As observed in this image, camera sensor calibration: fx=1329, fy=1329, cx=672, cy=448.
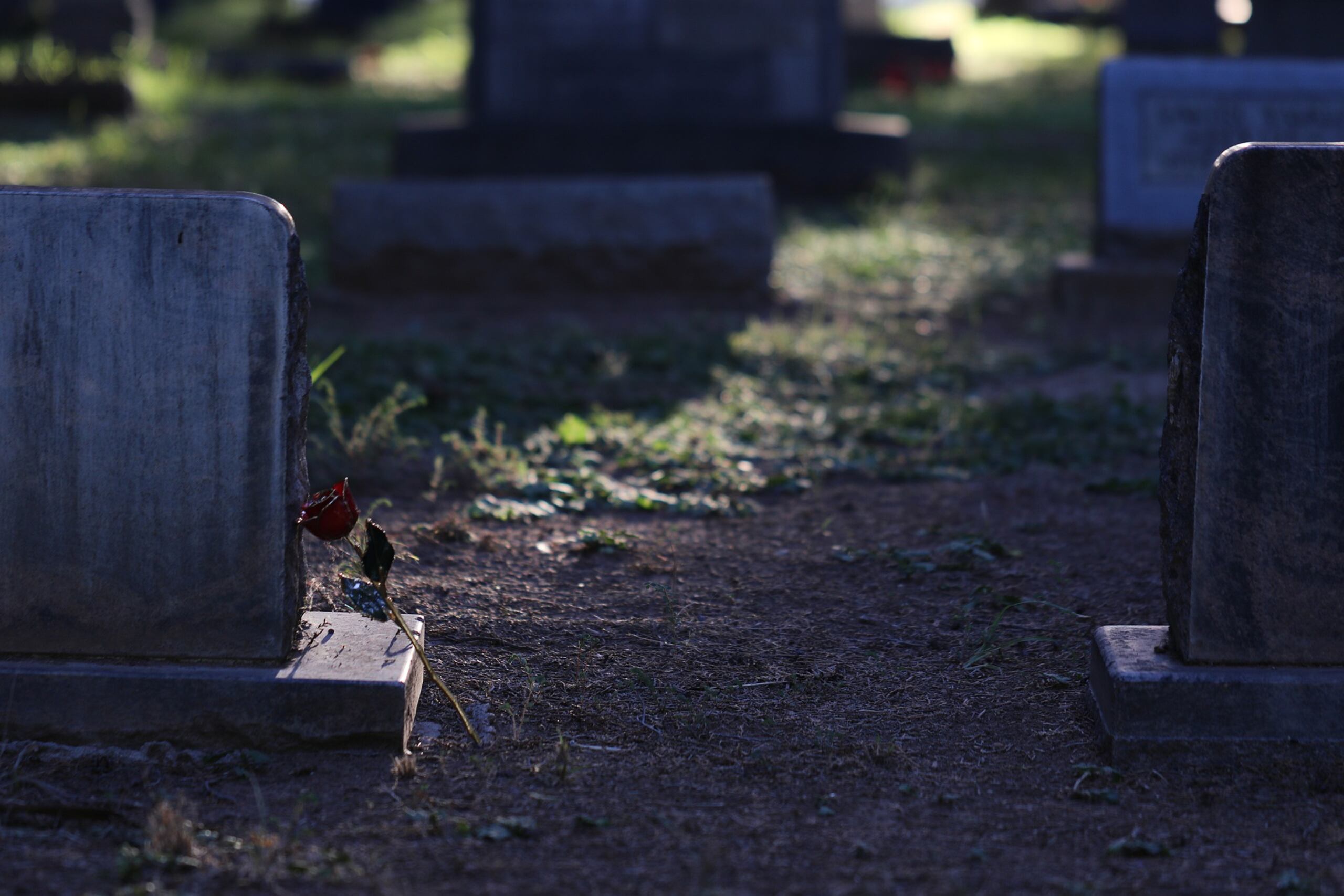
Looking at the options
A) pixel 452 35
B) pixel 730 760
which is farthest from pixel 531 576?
pixel 452 35

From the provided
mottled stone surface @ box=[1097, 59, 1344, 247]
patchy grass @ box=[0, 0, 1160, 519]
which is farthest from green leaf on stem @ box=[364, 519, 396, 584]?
mottled stone surface @ box=[1097, 59, 1344, 247]

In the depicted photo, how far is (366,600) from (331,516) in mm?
196

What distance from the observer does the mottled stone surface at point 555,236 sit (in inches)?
272

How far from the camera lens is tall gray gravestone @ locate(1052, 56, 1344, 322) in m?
6.67

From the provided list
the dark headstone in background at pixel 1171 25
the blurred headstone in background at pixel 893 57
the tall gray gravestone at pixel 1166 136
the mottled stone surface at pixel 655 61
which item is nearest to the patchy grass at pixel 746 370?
the tall gray gravestone at pixel 1166 136

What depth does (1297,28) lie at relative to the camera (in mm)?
9492

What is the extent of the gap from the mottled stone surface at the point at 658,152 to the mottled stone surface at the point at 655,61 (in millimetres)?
189

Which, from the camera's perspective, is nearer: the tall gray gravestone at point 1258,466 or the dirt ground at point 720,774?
the dirt ground at point 720,774

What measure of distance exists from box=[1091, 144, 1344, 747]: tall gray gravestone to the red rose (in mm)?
1477

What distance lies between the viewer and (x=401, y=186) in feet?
23.0

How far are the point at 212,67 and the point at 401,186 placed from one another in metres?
11.7

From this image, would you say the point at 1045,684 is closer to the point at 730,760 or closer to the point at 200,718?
the point at 730,760

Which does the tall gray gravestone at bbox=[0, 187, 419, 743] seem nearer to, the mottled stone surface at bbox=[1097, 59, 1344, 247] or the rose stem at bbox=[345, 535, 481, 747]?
the rose stem at bbox=[345, 535, 481, 747]

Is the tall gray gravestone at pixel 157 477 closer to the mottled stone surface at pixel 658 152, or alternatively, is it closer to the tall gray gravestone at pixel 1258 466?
the tall gray gravestone at pixel 1258 466
